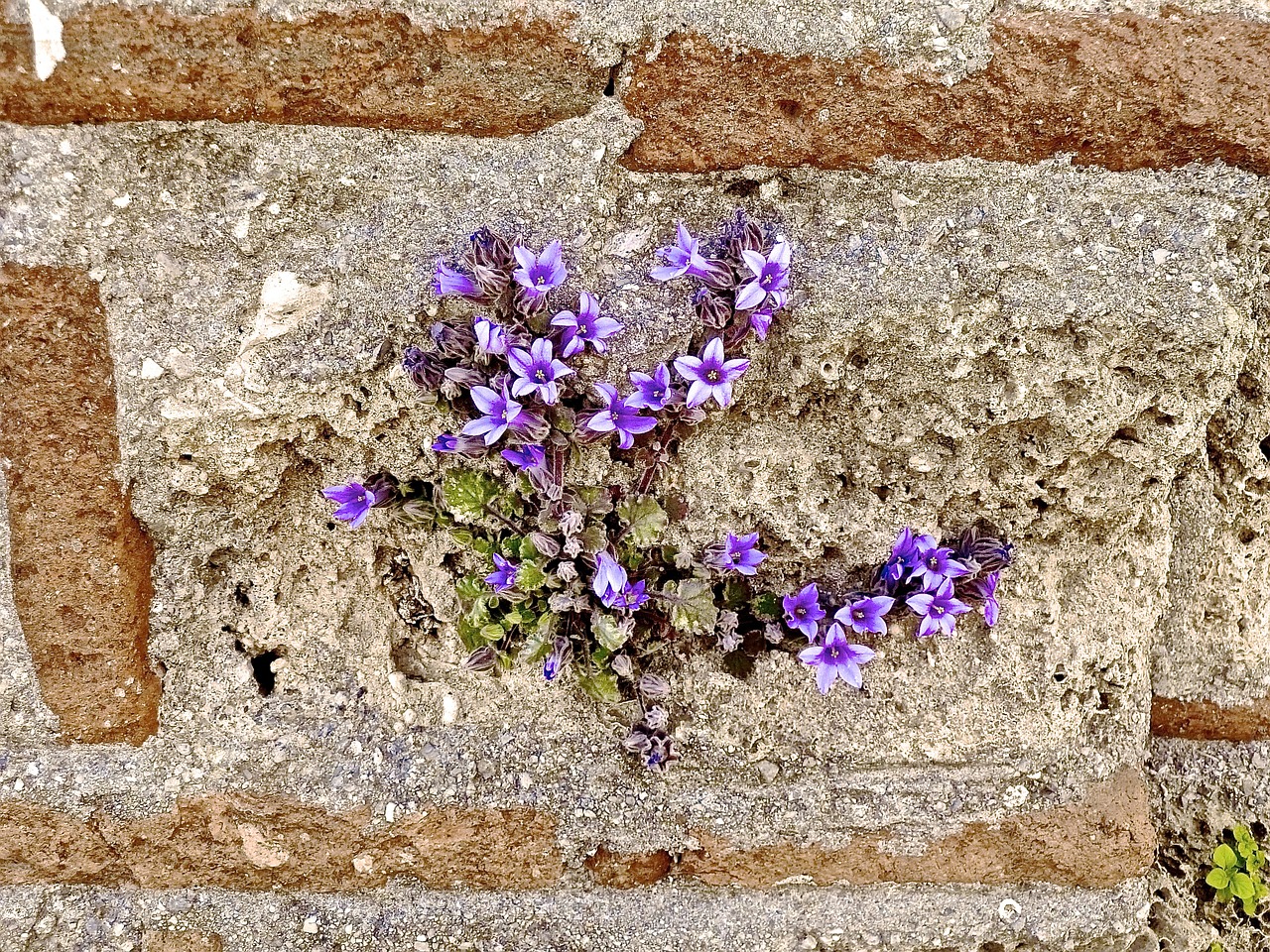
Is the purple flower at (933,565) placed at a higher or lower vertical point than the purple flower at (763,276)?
lower

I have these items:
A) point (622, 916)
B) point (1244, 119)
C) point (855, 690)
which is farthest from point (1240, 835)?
point (1244, 119)

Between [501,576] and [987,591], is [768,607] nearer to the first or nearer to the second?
[987,591]

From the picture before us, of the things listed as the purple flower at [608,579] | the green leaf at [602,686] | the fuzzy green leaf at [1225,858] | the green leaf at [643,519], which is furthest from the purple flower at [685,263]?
the fuzzy green leaf at [1225,858]

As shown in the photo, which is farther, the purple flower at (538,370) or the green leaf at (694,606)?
the green leaf at (694,606)

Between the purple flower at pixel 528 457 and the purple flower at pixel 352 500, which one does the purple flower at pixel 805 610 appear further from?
the purple flower at pixel 352 500

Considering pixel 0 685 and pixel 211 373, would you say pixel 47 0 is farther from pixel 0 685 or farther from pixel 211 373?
pixel 0 685

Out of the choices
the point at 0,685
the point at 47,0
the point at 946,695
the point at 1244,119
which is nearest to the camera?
the point at 47,0
